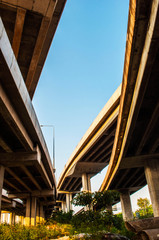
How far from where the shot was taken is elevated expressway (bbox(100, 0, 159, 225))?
717 cm

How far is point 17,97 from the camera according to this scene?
32.7 feet

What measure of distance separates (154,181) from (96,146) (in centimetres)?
1114

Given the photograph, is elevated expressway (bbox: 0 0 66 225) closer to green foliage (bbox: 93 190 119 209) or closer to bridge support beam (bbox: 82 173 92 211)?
green foliage (bbox: 93 190 119 209)

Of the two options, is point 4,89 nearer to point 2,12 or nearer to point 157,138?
point 2,12

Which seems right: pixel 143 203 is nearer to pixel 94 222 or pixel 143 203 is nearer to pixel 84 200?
pixel 84 200

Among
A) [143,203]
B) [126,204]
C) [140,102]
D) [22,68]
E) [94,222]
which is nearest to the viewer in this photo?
[140,102]

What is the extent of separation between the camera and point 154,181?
18.8 meters

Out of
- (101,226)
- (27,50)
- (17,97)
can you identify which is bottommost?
(101,226)

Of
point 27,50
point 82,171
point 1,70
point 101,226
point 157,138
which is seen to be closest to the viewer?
point 1,70

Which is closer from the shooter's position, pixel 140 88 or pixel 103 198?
pixel 140 88

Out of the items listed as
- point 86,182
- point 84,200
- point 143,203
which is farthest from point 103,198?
point 143,203

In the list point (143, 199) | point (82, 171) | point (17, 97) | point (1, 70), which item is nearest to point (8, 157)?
point (17, 97)

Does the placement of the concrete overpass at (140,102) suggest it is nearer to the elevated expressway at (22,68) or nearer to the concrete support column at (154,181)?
the concrete support column at (154,181)

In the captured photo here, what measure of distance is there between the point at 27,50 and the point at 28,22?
85.0 inches
